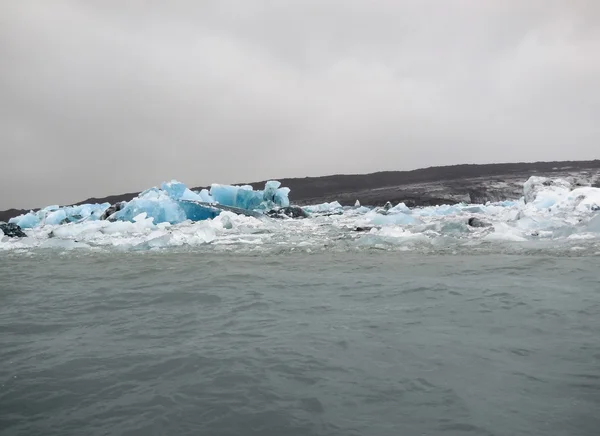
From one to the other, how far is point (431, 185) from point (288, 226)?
2516 cm

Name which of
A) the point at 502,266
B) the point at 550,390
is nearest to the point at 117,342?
the point at 550,390

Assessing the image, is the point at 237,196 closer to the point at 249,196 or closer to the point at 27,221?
the point at 249,196

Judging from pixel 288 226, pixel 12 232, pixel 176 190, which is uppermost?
pixel 176 190

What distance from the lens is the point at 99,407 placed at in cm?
185

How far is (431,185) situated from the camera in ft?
116

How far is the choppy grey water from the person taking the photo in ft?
5.66

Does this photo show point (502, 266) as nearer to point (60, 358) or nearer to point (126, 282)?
point (126, 282)

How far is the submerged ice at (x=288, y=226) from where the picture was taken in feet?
24.6

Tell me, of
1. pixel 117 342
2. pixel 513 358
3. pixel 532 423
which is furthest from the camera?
pixel 117 342

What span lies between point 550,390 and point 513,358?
14.2 inches

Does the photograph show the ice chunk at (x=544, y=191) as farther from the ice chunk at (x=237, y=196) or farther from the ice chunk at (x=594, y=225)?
the ice chunk at (x=237, y=196)

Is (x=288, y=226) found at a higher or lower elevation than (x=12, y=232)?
lower

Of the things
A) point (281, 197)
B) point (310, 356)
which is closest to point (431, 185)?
point (281, 197)

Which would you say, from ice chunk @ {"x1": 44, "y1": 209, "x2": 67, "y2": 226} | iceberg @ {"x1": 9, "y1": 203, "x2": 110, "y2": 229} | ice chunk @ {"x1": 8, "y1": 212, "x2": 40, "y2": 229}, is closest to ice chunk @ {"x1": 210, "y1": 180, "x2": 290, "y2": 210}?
iceberg @ {"x1": 9, "y1": 203, "x2": 110, "y2": 229}
